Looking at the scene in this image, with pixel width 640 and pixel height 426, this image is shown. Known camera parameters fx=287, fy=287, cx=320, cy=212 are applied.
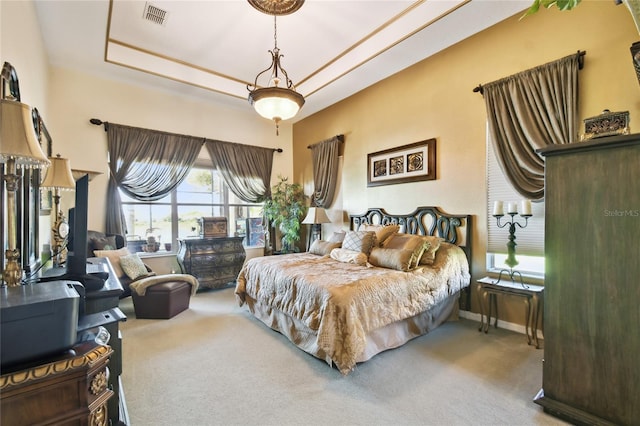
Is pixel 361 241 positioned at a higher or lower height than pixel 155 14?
lower

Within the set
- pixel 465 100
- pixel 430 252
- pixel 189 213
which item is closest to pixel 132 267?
pixel 189 213

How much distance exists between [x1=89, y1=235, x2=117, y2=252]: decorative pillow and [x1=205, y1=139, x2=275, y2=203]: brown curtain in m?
2.08

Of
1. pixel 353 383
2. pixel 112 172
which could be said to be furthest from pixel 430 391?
pixel 112 172

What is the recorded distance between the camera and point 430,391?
214 centimetres

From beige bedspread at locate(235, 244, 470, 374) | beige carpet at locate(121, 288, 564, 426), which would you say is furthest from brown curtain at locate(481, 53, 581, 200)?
beige carpet at locate(121, 288, 564, 426)

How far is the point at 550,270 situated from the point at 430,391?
1.21m

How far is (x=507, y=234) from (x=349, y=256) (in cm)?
179

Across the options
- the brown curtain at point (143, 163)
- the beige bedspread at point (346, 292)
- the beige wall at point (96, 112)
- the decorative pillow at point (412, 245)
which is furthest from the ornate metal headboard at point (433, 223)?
the brown curtain at point (143, 163)

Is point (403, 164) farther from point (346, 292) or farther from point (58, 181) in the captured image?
point (58, 181)

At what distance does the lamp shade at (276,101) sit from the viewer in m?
2.80

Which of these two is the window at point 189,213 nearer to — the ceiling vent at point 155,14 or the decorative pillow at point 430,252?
the ceiling vent at point 155,14

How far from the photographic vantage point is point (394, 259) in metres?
3.18

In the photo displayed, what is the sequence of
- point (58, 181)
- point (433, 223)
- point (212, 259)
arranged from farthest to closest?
1. point (212, 259)
2. point (433, 223)
3. point (58, 181)

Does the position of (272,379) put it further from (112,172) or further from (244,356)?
(112,172)
